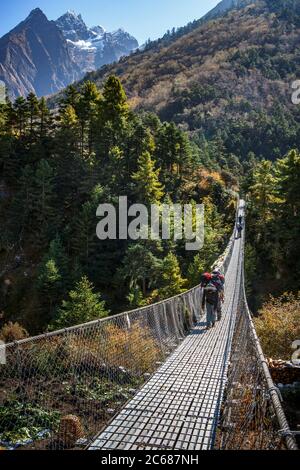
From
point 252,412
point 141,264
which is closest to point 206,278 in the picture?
point 252,412

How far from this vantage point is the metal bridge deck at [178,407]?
449 centimetres

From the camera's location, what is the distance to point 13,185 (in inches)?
1474

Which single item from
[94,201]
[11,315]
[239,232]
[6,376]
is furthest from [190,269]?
[6,376]

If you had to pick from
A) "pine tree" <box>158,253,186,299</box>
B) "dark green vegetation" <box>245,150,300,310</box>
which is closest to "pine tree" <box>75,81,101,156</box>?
"dark green vegetation" <box>245,150,300,310</box>

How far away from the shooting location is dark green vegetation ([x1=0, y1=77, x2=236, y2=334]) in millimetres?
27594

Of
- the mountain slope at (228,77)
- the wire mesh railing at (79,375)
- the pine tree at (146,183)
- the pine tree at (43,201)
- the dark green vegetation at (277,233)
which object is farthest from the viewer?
the mountain slope at (228,77)

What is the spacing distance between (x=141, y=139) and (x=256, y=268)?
49.3ft

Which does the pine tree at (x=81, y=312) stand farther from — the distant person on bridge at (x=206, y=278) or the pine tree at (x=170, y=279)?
the distant person on bridge at (x=206, y=278)

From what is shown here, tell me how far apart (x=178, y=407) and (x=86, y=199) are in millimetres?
31269

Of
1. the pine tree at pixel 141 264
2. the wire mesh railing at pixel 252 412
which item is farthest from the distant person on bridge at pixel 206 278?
the pine tree at pixel 141 264

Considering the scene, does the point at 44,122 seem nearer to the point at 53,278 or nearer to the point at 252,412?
the point at 53,278

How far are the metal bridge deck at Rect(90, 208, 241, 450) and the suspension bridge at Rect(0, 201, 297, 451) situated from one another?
13mm

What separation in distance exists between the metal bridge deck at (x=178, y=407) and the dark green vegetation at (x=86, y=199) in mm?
14762

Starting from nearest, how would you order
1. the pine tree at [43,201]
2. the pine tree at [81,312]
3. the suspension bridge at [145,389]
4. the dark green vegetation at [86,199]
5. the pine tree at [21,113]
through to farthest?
1. the suspension bridge at [145,389]
2. the pine tree at [81,312]
3. the dark green vegetation at [86,199]
4. the pine tree at [43,201]
5. the pine tree at [21,113]
